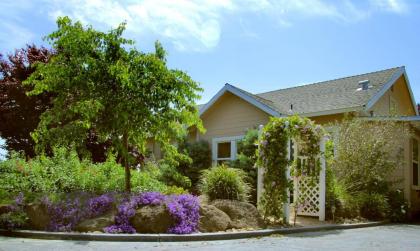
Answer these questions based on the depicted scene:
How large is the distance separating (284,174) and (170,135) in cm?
273

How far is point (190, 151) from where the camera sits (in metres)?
17.1

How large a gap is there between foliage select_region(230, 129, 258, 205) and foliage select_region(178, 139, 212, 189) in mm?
2286

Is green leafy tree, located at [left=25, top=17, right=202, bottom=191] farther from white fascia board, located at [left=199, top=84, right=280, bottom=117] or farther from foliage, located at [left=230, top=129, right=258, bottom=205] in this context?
white fascia board, located at [left=199, top=84, right=280, bottom=117]

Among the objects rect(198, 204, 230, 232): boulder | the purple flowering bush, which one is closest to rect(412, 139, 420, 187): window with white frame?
rect(198, 204, 230, 232): boulder

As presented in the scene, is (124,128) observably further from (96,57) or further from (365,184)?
(365,184)

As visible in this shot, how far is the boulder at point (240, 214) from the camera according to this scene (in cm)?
864

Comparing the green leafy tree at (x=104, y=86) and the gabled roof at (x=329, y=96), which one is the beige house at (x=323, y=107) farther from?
the green leafy tree at (x=104, y=86)

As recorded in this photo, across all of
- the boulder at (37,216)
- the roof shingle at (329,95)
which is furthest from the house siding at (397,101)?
the boulder at (37,216)

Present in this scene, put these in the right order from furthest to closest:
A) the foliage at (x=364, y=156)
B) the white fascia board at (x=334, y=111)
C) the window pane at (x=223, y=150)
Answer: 1. the window pane at (x=223, y=150)
2. the white fascia board at (x=334, y=111)
3. the foliage at (x=364, y=156)

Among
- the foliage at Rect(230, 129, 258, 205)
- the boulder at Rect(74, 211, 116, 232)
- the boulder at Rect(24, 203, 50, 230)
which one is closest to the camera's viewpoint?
the boulder at Rect(74, 211, 116, 232)

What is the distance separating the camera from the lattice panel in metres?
10.7

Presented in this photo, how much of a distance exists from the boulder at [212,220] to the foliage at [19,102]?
9418mm

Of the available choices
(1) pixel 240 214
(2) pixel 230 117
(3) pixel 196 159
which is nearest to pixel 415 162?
(2) pixel 230 117

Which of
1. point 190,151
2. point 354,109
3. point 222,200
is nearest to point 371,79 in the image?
point 354,109
